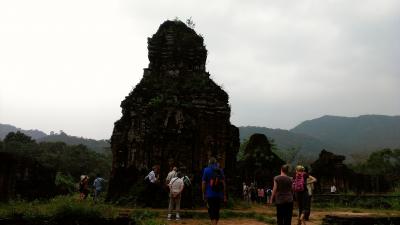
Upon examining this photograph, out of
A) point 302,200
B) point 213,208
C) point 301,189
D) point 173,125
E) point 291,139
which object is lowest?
point 213,208

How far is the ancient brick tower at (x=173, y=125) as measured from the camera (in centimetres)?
1705

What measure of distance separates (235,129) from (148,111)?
15.8ft

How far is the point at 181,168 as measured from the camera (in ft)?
53.0

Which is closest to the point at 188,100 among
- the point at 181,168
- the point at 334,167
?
the point at 181,168

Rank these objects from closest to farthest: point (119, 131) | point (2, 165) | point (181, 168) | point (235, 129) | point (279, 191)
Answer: point (279, 191) < point (2, 165) < point (181, 168) < point (119, 131) < point (235, 129)

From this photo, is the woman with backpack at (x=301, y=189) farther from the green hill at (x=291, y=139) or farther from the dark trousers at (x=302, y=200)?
the green hill at (x=291, y=139)

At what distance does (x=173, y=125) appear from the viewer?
17.2 m

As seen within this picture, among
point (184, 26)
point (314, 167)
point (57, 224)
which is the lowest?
point (57, 224)

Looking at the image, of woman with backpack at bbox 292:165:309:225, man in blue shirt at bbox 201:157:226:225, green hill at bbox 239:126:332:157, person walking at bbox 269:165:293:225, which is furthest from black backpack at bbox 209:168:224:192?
green hill at bbox 239:126:332:157

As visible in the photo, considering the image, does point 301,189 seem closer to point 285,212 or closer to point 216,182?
point 285,212

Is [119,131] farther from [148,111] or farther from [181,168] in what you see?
[181,168]

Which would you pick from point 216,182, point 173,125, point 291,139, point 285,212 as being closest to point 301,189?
point 285,212

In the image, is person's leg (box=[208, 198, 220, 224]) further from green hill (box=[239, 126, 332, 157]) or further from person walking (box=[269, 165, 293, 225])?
green hill (box=[239, 126, 332, 157])

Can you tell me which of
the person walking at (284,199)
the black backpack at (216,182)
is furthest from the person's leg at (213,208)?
the person walking at (284,199)
